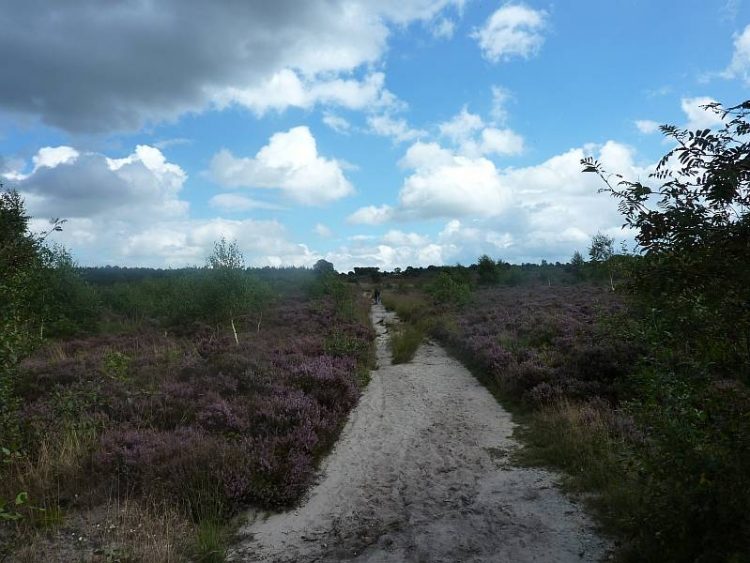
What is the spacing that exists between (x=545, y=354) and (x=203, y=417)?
9793 mm

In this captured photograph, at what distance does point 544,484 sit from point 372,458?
312cm

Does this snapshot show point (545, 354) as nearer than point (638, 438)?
No

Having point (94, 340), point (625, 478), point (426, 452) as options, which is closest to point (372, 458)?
point (426, 452)

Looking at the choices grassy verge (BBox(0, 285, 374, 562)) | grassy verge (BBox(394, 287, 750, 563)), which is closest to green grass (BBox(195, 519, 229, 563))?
grassy verge (BBox(0, 285, 374, 562))

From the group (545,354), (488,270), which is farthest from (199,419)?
(488,270)

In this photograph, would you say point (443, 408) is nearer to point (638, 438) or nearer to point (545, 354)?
point (545, 354)

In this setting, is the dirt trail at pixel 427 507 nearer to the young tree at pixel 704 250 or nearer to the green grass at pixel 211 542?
the green grass at pixel 211 542

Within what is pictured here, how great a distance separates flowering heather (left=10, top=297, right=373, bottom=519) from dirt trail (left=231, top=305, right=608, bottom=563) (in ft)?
2.07

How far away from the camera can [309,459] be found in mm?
8367

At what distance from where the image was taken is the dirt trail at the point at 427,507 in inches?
223

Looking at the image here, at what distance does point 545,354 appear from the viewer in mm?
14492

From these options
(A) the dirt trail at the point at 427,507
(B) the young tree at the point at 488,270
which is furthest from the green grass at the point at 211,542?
(B) the young tree at the point at 488,270

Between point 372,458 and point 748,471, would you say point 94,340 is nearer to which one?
point 372,458

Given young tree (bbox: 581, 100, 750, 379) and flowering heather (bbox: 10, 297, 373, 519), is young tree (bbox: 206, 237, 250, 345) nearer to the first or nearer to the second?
flowering heather (bbox: 10, 297, 373, 519)
